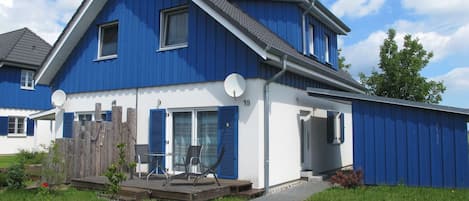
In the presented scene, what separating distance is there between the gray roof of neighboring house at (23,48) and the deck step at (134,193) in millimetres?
19748

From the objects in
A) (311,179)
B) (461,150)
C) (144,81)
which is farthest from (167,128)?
(461,150)

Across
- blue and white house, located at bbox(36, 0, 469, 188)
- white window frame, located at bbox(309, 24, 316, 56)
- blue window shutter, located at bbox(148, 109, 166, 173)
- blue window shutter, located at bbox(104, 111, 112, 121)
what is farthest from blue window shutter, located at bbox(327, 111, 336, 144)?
blue window shutter, located at bbox(104, 111, 112, 121)

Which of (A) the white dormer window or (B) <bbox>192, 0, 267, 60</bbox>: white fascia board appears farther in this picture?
(A) the white dormer window

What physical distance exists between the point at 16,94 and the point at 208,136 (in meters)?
19.8

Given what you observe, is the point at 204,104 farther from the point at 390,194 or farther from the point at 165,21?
the point at 390,194

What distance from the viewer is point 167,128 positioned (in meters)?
11.2

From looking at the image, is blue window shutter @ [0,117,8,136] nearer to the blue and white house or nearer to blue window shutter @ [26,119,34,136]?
blue window shutter @ [26,119,34,136]

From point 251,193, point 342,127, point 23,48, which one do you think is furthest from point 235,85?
point 23,48

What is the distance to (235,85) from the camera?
9.62 meters

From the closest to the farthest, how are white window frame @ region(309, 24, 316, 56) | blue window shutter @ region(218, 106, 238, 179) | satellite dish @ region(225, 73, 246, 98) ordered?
satellite dish @ region(225, 73, 246, 98) → blue window shutter @ region(218, 106, 238, 179) → white window frame @ region(309, 24, 316, 56)

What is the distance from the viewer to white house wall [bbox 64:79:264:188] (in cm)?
967

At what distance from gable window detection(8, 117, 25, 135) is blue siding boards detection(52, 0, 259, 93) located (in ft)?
44.2

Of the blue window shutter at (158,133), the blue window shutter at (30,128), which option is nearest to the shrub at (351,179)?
the blue window shutter at (158,133)

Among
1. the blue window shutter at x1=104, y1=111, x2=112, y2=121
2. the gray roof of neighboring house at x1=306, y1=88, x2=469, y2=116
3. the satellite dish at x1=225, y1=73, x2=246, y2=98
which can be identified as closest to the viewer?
the gray roof of neighboring house at x1=306, y1=88, x2=469, y2=116
